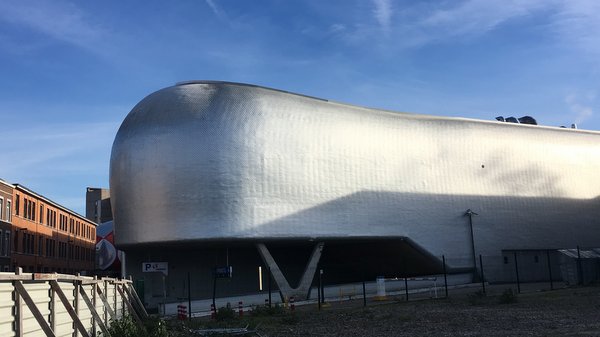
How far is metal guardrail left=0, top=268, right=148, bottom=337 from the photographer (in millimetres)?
8125

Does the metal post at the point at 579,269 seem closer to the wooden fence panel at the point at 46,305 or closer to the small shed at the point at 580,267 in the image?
the small shed at the point at 580,267

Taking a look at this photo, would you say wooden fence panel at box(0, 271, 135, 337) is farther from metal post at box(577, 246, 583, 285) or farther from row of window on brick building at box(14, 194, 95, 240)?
row of window on brick building at box(14, 194, 95, 240)

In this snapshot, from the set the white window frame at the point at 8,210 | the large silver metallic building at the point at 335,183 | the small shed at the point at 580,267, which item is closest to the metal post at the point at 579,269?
the small shed at the point at 580,267

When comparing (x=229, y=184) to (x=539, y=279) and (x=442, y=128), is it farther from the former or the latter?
(x=539, y=279)

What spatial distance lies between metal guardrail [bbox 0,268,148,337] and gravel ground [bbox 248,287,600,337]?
24.2 feet

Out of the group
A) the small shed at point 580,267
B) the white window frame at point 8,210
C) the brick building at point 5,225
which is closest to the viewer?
the small shed at point 580,267

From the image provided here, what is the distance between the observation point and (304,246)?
57375 mm

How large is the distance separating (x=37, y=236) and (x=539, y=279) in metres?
59.4

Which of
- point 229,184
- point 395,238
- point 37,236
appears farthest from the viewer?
point 37,236

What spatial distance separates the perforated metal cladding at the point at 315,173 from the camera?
49.1 metres

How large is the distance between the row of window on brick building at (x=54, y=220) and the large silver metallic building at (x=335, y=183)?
21218mm

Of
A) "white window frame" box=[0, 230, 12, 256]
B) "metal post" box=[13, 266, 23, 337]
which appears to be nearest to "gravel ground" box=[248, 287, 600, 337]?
"metal post" box=[13, 266, 23, 337]

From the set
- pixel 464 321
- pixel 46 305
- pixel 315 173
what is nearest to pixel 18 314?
pixel 46 305

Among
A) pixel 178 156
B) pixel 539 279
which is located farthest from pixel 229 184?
pixel 539 279
